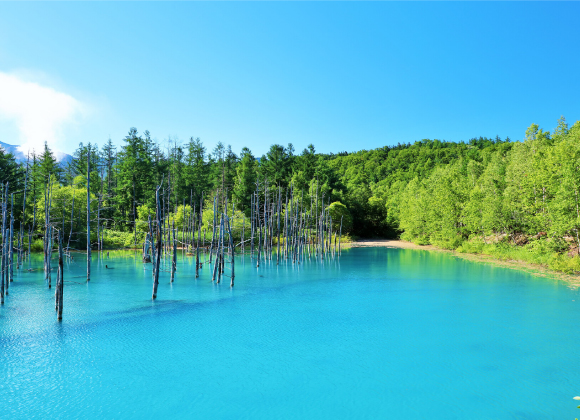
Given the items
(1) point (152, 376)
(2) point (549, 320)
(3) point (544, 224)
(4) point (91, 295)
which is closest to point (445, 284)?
(2) point (549, 320)

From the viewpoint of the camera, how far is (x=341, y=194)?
63.7 m

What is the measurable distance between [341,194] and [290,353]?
175ft

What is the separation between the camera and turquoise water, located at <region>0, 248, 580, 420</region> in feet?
28.3

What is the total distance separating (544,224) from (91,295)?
103 feet

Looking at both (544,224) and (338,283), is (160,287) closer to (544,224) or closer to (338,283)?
(338,283)

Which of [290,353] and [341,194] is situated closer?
[290,353]

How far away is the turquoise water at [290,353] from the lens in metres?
8.63

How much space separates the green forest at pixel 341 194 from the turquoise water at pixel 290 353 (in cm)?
556

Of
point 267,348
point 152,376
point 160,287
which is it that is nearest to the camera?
point 152,376

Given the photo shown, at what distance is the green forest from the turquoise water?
556cm

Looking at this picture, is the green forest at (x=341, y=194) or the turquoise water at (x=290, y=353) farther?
the green forest at (x=341, y=194)

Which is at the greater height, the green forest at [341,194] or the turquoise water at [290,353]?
the green forest at [341,194]

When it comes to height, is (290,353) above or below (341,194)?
below

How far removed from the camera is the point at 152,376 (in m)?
10.1
